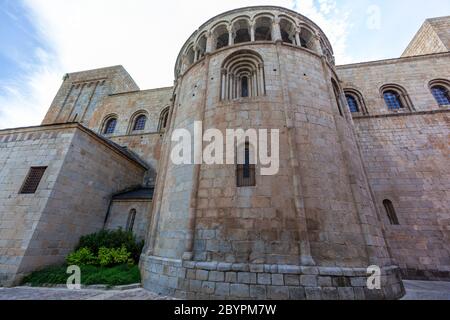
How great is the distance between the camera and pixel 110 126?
17.7 m

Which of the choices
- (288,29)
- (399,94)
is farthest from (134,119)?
(399,94)

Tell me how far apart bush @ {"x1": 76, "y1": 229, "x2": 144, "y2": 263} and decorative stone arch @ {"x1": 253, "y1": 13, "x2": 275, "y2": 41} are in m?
12.2

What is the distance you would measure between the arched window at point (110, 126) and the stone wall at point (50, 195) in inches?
294

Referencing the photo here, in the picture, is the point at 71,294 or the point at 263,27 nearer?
the point at 71,294

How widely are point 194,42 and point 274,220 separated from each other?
10610 mm

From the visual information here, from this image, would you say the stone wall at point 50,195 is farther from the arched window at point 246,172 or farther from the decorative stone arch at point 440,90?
the decorative stone arch at point 440,90

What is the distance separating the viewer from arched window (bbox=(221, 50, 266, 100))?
323 inches

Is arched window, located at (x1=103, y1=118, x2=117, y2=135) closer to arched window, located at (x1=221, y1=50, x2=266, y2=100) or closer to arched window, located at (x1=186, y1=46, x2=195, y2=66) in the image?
arched window, located at (x1=186, y1=46, x2=195, y2=66)

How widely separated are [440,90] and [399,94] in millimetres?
2511

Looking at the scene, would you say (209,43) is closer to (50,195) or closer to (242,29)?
(242,29)

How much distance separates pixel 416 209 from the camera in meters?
8.98

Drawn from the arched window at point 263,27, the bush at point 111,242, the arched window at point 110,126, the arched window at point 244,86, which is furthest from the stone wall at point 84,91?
the arched window at point 244,86

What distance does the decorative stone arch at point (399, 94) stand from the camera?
1180 centimetres
